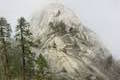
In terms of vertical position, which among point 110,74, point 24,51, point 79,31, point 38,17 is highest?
point 38,17

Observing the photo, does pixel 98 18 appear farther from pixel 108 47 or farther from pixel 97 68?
pixel 97 68

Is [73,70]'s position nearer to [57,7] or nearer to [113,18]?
[57,7]

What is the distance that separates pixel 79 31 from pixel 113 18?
1338 inches

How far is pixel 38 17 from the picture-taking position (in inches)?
2891

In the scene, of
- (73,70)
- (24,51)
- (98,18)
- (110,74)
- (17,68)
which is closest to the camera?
(24,51)

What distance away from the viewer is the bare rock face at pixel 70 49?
185 feet

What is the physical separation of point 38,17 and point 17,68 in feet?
80.1

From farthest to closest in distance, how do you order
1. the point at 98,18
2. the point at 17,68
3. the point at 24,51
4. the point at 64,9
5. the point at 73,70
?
1. the point at 98,18
2. the point at 64,9
3. the point at 73,70
4. the point at 17,68
5. the point at 24,51

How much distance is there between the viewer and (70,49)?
59938 millimetres

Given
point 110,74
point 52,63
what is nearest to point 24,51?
point 52,63

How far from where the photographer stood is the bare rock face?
56.4 m

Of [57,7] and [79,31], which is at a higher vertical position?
[57,7]

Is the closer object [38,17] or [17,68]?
[17,68]

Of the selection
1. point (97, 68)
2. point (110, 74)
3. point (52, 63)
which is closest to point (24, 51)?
point (52, 63)
